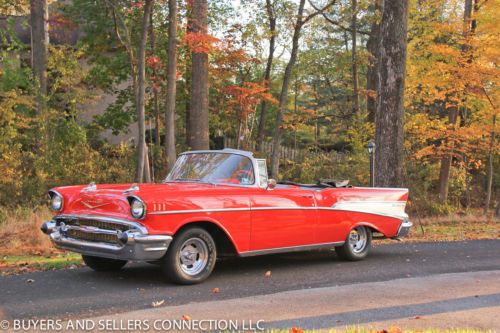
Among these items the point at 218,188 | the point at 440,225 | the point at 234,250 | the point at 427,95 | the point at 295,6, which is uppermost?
the point at 295,6

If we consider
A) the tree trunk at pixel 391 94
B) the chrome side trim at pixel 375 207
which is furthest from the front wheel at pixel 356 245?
the tree trunk at pixel 391 94

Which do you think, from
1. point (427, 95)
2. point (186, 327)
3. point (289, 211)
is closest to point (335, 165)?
point (427, 95)

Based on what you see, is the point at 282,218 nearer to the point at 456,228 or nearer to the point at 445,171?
the point at 456,228

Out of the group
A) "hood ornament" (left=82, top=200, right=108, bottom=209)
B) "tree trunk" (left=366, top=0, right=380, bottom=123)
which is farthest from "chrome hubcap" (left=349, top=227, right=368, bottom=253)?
"tree trunk" (left=366, top=0, right=380, bottom=123)

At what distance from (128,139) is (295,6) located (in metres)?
11.1

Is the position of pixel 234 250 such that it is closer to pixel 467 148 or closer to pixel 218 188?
pixel 218 188

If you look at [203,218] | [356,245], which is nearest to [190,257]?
[203,218]

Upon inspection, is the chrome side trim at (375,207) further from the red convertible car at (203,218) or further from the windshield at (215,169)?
the windshield at (215,169)

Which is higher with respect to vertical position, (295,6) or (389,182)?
(295,6)

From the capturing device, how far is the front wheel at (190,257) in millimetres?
7121

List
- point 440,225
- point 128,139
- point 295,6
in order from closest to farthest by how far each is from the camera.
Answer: point 440,225, point 295,6, point 128,139

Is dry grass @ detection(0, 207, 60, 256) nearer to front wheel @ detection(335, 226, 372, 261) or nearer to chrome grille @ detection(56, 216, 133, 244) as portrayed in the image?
chrome grille @ detection(56, 216, 133, 244)

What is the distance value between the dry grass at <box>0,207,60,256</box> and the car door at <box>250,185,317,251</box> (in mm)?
4466

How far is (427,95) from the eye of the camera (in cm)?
2061
